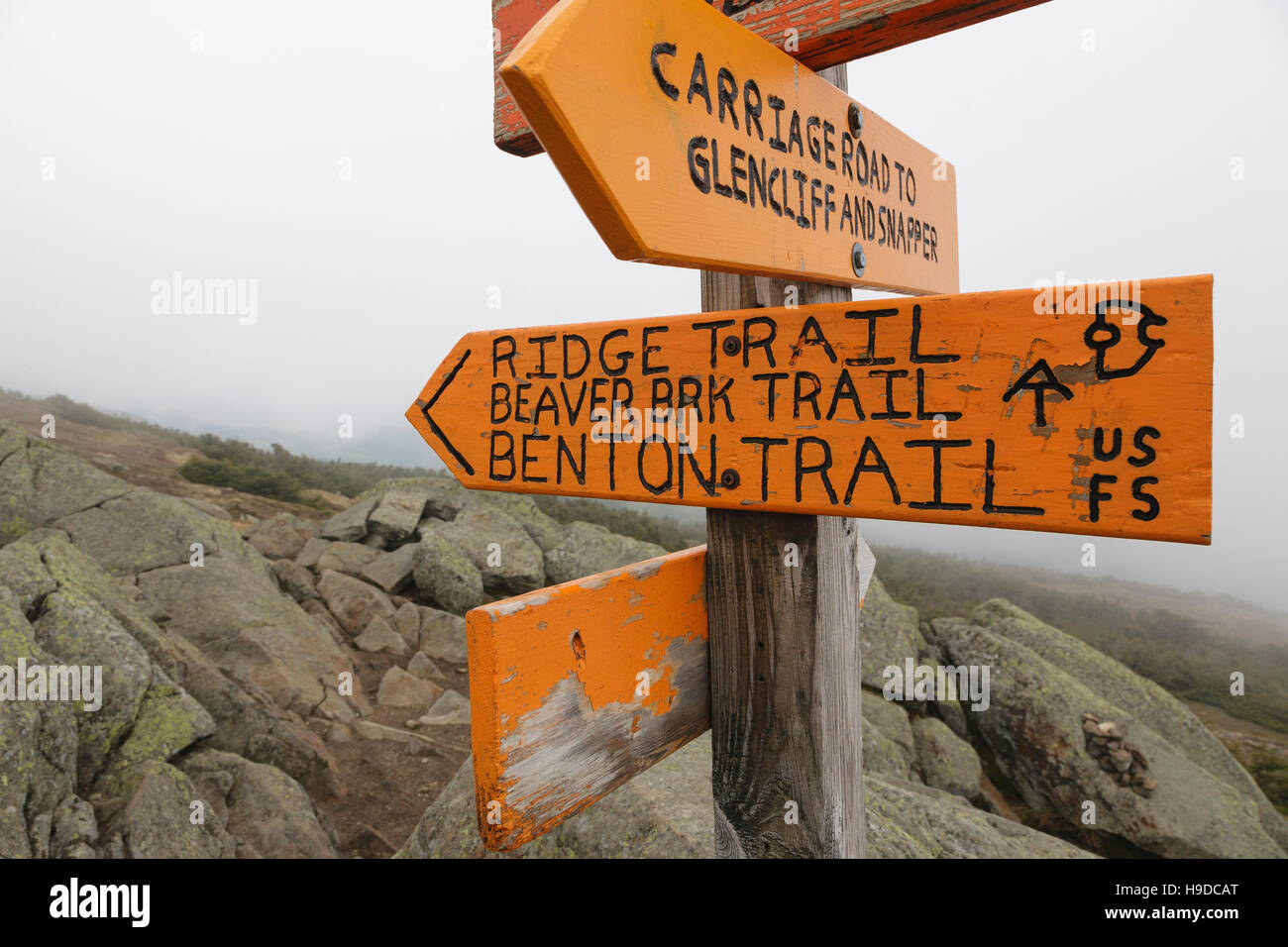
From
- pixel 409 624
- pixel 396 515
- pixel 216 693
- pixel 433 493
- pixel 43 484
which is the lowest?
pixel 409 624

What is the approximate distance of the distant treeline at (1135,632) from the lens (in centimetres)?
1497

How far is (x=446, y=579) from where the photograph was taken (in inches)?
347

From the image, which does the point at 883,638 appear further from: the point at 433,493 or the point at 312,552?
the point at 312,552

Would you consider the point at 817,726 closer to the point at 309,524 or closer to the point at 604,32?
the point at 604,32

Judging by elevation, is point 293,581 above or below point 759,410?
below

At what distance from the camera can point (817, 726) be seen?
1.49 metres

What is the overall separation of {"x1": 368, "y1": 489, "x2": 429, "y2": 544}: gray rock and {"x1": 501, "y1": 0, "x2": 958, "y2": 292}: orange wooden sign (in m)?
9.41

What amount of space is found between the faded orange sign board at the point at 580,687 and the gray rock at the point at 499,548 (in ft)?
25.8

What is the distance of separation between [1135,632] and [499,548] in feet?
67.4

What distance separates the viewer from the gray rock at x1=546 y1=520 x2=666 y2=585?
30.1ft

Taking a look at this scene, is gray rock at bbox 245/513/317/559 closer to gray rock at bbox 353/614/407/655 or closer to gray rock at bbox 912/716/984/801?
gray rock at bbox 353/614/407/655

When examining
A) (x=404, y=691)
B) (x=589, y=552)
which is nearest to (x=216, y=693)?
(x=404, y=691)

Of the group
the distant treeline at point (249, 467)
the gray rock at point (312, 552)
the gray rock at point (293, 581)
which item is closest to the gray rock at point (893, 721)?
the gray rock at point (293, 581)

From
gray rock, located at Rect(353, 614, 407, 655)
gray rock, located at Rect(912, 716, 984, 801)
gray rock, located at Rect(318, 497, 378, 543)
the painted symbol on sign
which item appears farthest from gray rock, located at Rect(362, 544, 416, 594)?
the painted symbol on sign
